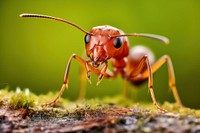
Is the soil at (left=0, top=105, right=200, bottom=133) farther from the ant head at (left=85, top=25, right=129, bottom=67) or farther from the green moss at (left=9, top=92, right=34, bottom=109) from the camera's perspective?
the ant head at (left=85, top=25, right=129, bottom=67)

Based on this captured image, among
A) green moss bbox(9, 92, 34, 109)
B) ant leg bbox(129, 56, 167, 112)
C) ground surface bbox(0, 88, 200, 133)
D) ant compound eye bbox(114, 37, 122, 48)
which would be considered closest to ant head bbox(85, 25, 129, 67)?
ant compound eye bbox(114, 37, 122, 48)

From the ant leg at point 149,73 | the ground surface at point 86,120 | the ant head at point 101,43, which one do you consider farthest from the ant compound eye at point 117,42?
the ground surface at point 86,120

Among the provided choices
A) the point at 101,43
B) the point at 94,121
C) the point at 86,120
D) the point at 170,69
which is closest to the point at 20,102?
the point at 86,120

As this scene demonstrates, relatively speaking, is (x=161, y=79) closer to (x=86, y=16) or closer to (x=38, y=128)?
(x=86, y=16)

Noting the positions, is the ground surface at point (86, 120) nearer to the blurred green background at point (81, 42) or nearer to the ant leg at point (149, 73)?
the ant leg at point (149, 73)

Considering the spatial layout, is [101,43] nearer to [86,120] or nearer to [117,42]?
[117,42]

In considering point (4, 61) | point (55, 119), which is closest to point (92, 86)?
point (4, 61)
